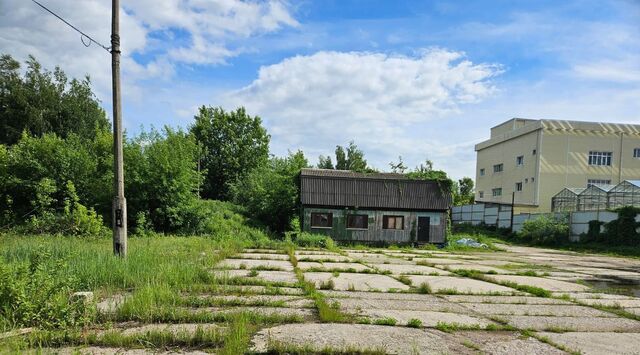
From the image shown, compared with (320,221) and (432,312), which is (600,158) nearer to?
(320,221)

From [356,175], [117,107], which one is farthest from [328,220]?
[117,107]

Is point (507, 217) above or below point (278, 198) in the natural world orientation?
below

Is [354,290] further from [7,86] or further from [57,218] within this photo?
[7,86]

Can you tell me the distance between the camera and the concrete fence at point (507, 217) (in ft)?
104

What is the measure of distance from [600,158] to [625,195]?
1678 centimetres

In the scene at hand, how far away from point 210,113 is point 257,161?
8204mm

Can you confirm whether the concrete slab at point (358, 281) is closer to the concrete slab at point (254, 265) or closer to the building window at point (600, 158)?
the concrete slab at point (254, 265)

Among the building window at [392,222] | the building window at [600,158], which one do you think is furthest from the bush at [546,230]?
the building window at [600,158]

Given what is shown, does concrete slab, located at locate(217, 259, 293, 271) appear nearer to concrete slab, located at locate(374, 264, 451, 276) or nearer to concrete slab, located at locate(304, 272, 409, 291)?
concrete slab, located at locate(304, 272, 409, 291)

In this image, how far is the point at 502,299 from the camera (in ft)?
30.5

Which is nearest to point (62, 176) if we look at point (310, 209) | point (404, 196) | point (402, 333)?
point (310, 209)

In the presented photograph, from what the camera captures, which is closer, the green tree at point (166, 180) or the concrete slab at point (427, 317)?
the concrete slab at point (427, 317)

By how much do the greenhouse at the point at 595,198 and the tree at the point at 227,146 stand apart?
31981 millimetres

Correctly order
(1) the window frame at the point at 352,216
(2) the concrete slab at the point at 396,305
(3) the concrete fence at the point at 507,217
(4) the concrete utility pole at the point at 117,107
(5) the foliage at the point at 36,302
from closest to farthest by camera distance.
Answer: (5) the foliage at the point at 36,302 < (2) the concrete slab at the point at 396,305 < (4) the concrete utility pole at the point at 117,107 < (1) the window frame at the point at 352,216 < (3) the concrete fence at the point at 507,217
